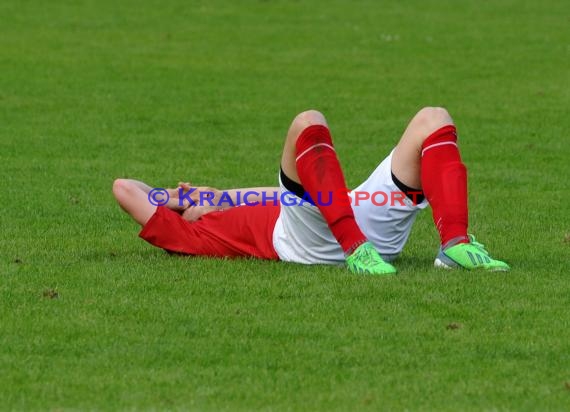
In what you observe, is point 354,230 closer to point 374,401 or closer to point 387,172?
point 387,172

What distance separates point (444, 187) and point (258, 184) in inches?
184

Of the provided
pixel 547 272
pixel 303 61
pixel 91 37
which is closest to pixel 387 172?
pixel 547 272

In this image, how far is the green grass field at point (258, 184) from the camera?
6273mm

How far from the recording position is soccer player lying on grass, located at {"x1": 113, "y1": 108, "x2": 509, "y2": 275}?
26.8 ft

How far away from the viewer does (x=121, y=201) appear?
8789 millimetres

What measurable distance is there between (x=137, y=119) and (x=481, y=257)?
29.5ft

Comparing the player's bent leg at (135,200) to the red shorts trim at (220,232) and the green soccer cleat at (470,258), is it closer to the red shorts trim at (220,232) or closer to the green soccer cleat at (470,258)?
the red shorts trim at (220,232)

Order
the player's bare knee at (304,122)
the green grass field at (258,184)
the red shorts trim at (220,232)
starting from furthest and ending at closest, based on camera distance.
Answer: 1. the red shorts trim at (220,232)
2. the player's bare knee at (304,122)
3. the green grass field at (258,184)

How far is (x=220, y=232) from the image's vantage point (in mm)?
8805

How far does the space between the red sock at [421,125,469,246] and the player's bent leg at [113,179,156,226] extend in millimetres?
1773

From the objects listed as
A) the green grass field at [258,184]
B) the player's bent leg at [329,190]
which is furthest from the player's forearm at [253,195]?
the player's bent leg at [329,190]

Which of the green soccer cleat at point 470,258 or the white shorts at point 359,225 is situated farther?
the white shorts at point 359,225

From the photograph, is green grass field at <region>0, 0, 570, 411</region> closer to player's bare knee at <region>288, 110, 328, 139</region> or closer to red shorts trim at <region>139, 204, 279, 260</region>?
red shorts trim at <region>139, 204, 279, 260</region>

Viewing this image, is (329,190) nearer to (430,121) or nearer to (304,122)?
(304,122)
